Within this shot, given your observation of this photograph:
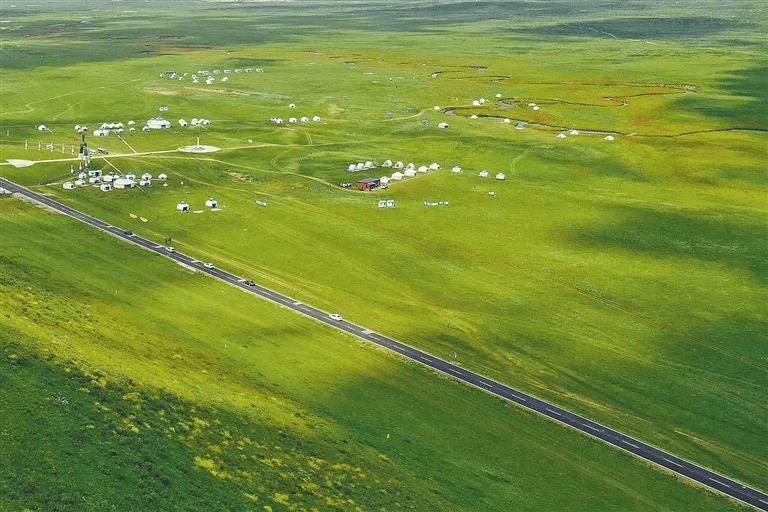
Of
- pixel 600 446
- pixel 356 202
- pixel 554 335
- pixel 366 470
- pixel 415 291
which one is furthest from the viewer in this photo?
pixel 356 202

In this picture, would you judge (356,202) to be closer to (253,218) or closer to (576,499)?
(253,218)

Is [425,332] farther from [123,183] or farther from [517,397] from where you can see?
[123,183]

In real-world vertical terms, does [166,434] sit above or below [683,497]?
above

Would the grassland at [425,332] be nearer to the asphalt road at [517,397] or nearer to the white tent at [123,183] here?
the asphalt road at [517,397]

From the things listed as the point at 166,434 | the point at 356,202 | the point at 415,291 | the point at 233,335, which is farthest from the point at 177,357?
the point at 356,202

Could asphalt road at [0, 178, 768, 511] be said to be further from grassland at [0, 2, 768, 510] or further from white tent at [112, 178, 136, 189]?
white tent at [112, 178, 136, 189]

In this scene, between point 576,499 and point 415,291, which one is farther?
point 415,291

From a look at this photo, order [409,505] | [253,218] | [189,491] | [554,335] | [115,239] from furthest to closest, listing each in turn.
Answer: [253,218]
[115,239]
[554,335]
[409,505]
[189,491]

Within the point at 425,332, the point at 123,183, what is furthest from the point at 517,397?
the point at 123,183
